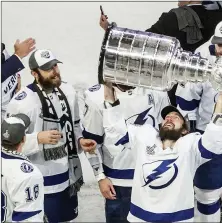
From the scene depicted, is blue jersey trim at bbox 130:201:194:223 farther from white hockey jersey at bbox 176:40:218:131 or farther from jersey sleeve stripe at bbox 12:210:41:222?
white hockey jersey at bbox 176:40:218:131

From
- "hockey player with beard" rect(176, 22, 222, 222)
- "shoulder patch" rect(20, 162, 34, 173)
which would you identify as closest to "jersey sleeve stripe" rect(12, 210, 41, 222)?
"shoulder patch" rect(20, 162, 34, 173)

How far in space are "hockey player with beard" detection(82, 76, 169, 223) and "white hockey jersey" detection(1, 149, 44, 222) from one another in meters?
0.47

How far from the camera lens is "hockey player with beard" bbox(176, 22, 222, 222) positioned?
2633mm

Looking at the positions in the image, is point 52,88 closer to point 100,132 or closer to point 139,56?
point 100,132

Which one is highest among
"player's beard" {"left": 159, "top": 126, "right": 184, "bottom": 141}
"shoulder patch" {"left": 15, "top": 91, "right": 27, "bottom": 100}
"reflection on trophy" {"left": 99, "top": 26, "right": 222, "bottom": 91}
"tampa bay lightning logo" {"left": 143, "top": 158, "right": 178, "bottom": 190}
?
"reflection on trophy" {"left": 99, "top": 26, "right": 222, "bottom": 91}

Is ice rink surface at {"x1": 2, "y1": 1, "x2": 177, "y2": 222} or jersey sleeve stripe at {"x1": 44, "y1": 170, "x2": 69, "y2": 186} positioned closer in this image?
jersey sleeve stripe at {"x1": 44, "y1": 170, "x2": 69, "y2": 186}

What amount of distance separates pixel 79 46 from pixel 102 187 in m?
1.46

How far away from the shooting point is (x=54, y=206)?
2.64 metres

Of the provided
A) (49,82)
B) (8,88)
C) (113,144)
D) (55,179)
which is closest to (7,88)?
(8,88)

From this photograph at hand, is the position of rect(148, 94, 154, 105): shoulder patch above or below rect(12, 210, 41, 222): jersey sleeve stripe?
above

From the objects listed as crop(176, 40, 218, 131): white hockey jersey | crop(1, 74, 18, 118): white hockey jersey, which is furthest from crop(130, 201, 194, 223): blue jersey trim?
crop(1, 74, 18, 118): white hockey jersey

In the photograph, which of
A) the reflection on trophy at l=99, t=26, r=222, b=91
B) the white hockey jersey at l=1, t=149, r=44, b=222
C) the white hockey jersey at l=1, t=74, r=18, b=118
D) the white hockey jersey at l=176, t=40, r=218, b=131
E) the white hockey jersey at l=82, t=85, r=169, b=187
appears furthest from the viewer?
the white hockey jersey at l=1, t=74, r=18, b=118

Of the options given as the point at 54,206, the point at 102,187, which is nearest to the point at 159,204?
the point at 102,187

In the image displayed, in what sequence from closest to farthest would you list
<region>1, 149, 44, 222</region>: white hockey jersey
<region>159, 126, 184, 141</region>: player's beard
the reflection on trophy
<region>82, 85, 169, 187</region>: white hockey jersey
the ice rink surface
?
the reflection on trophy, <region>1, 149, 44, 222</region>: white hockey jersey, <region>159, 126, 184, 141</region>: player's beard, <region>82, 85, 169, 187</region>: white hockey jersey, the ice rink surface
